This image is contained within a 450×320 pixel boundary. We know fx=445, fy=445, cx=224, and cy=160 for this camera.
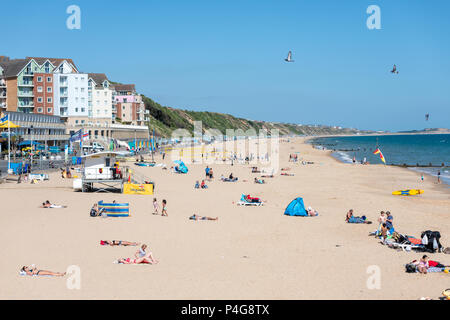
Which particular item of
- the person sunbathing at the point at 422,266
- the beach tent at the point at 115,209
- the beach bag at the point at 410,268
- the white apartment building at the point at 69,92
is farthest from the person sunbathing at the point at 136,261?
the white apartment building at the point at 69,92

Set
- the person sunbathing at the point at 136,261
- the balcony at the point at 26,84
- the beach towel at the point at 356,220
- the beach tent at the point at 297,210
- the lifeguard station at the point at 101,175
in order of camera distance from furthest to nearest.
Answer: the balcony at the point at 26,84
the lifeguard station at the point at 101,175
the beach tent at the point at 297,210
the beach towel at the point at 356,220
the person sunbathing at the point at 136,261

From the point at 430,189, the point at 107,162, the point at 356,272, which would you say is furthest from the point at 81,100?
the point at 356,272

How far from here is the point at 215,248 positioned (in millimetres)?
14047

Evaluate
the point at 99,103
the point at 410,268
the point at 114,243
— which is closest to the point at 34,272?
the point at 114,243

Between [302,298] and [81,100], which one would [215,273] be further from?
[81,100]

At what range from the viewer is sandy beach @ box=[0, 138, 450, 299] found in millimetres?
10383

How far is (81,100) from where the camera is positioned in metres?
71.3

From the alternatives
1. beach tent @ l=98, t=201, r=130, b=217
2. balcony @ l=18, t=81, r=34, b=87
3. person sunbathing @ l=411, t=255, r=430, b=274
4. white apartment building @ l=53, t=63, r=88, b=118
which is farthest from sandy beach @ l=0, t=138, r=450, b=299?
balcony @ l=18, t=81, r=34, b=87

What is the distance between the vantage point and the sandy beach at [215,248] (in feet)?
34.1

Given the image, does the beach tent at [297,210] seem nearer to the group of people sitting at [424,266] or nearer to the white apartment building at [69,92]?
the group of people sitting at [424,266]

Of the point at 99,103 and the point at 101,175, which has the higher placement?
the point at 99,103

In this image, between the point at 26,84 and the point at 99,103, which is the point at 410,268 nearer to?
A: the point at 26,84

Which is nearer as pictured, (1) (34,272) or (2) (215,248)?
(1) (34,272)

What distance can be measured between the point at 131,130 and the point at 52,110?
19.5 metres
